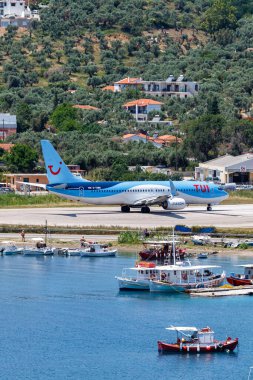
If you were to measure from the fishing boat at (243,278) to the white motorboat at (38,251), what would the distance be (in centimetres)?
2134

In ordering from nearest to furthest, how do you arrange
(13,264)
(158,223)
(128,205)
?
(13,264) → (158,223) → (128,205)

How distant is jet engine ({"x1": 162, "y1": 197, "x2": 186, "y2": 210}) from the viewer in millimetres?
137875

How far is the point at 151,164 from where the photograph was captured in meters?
190

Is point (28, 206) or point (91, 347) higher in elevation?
point (28, 206)

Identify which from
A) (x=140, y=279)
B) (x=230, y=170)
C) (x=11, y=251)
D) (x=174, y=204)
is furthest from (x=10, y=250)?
(x=230, y=170)

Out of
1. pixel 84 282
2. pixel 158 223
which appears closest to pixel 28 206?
pixel 158 223

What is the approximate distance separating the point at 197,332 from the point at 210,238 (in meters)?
41.9

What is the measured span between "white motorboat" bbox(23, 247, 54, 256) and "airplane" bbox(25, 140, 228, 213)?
19.1 meters

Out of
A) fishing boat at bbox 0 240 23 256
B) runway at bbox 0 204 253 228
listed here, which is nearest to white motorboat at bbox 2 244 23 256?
fishing boat at bbox 0 240 23 256

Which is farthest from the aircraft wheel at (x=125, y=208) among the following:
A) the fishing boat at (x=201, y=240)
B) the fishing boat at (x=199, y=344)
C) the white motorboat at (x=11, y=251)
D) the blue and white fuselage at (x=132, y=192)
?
the fishing boat at (x=199, y=344)

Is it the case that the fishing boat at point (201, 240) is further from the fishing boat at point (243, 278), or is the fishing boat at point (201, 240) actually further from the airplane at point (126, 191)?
the fishing boat at point (243, 278)

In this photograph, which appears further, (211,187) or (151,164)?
(151,164)

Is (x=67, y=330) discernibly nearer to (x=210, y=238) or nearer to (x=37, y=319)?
(x=37, y=319)

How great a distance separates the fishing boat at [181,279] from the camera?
98.2 m
